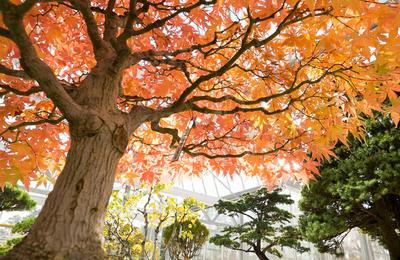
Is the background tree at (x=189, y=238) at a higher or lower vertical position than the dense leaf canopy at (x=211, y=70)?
lower

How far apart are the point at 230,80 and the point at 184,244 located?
3.53 metres

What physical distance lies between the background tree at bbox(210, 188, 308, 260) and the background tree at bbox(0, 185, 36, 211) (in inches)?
176

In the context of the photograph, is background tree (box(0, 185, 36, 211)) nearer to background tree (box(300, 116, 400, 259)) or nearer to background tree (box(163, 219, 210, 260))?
background tree (box(163, 219, 210, 260))

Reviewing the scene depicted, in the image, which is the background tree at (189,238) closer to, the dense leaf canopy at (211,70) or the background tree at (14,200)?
the dense leaf canopy at (211,70)

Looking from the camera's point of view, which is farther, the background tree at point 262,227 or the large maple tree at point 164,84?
the background tree at point 262,227

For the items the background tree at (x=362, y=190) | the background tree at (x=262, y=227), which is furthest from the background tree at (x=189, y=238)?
the background tree at (x=362, y=190)

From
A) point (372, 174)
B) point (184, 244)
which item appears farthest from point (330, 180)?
point (184, 244)

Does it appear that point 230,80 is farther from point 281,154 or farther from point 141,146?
point 141,146

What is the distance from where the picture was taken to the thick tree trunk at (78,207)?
0.91 m

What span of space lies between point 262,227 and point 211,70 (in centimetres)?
453

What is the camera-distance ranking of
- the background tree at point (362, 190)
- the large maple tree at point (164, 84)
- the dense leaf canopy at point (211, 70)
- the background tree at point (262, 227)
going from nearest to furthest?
the large maple tree at point (164, 84)
the dense leaf canopy at point (211, 70)
the background tree at point (362, 190)
the background tree at point (262, 227)

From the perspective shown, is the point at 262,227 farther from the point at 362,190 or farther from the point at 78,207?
the point at 78,207

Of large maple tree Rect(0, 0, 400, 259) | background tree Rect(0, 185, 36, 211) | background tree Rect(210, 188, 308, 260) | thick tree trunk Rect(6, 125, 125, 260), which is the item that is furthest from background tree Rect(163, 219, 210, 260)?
background tree Rect(0, 185, 36, 211)

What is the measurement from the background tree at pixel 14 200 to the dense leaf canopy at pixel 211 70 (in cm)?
538
